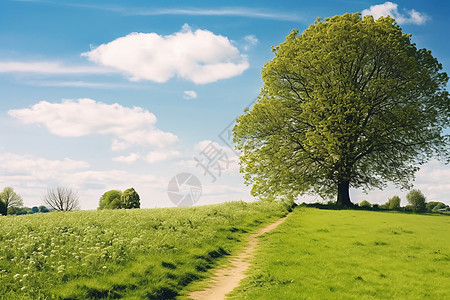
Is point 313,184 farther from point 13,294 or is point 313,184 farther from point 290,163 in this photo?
point 13,294

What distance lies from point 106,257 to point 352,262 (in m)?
11.7

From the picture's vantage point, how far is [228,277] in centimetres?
1516

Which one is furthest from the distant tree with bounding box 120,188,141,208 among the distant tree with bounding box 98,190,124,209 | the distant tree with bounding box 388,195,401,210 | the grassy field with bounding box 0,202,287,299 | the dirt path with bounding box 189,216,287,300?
the distant tree with bounding box 388,195,401,210

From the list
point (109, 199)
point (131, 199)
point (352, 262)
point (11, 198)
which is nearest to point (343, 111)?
point (352, 262)

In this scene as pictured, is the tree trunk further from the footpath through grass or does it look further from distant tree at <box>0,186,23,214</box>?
distant tree at <box>0,186,23,214</box>

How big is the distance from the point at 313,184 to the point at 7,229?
32.1 meters

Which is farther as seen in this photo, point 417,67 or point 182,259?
point 417,67

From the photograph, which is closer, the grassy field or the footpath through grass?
the grassy field

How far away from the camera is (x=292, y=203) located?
143 ft

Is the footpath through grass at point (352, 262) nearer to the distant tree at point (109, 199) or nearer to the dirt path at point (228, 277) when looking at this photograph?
the dirt path at point (228, 277)

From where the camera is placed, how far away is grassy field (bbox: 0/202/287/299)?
37.7 feet

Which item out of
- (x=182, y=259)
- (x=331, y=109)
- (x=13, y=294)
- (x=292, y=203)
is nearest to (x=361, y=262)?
(x=182, y=259)

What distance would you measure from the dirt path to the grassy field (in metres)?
0.81

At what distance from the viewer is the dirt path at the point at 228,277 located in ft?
41.9
